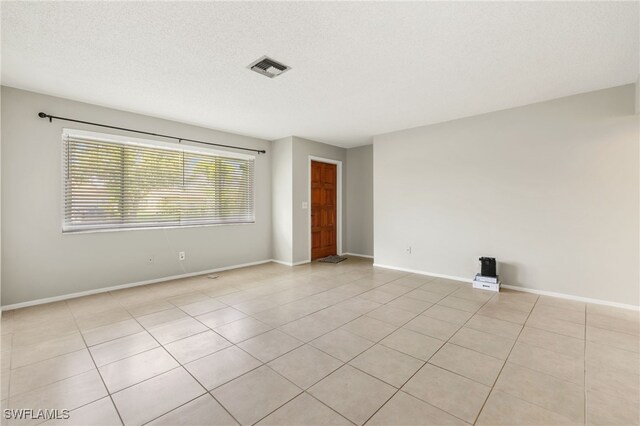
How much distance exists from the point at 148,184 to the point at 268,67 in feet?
9.22

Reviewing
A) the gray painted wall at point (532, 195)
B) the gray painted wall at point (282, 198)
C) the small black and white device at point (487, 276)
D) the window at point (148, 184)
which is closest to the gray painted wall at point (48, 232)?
the window at point (148, 184)

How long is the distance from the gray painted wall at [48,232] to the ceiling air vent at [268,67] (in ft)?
8.12

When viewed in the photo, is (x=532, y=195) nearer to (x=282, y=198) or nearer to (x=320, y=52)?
(x=320, y=52)

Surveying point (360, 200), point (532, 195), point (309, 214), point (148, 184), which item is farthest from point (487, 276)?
point (148, 184)

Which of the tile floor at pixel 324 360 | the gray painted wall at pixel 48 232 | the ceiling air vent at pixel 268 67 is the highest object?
the ceiling air vent at pixel 268 67

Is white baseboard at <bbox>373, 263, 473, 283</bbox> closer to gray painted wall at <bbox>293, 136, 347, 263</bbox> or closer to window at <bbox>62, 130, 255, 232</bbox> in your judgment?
gray painted wall at <bbox>293, 136, 347, 263</bbox>

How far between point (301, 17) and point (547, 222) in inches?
153

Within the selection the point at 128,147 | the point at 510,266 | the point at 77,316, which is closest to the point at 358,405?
the point at 77,316

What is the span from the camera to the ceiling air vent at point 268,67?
105 inches

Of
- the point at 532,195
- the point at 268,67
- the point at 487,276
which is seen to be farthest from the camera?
the point at 487,276

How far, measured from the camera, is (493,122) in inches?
163

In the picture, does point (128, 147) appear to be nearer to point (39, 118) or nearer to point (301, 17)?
point (39, 118)

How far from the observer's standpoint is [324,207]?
256 inches

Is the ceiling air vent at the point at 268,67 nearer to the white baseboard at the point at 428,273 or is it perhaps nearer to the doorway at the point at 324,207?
the doorway at the point at 324,207
